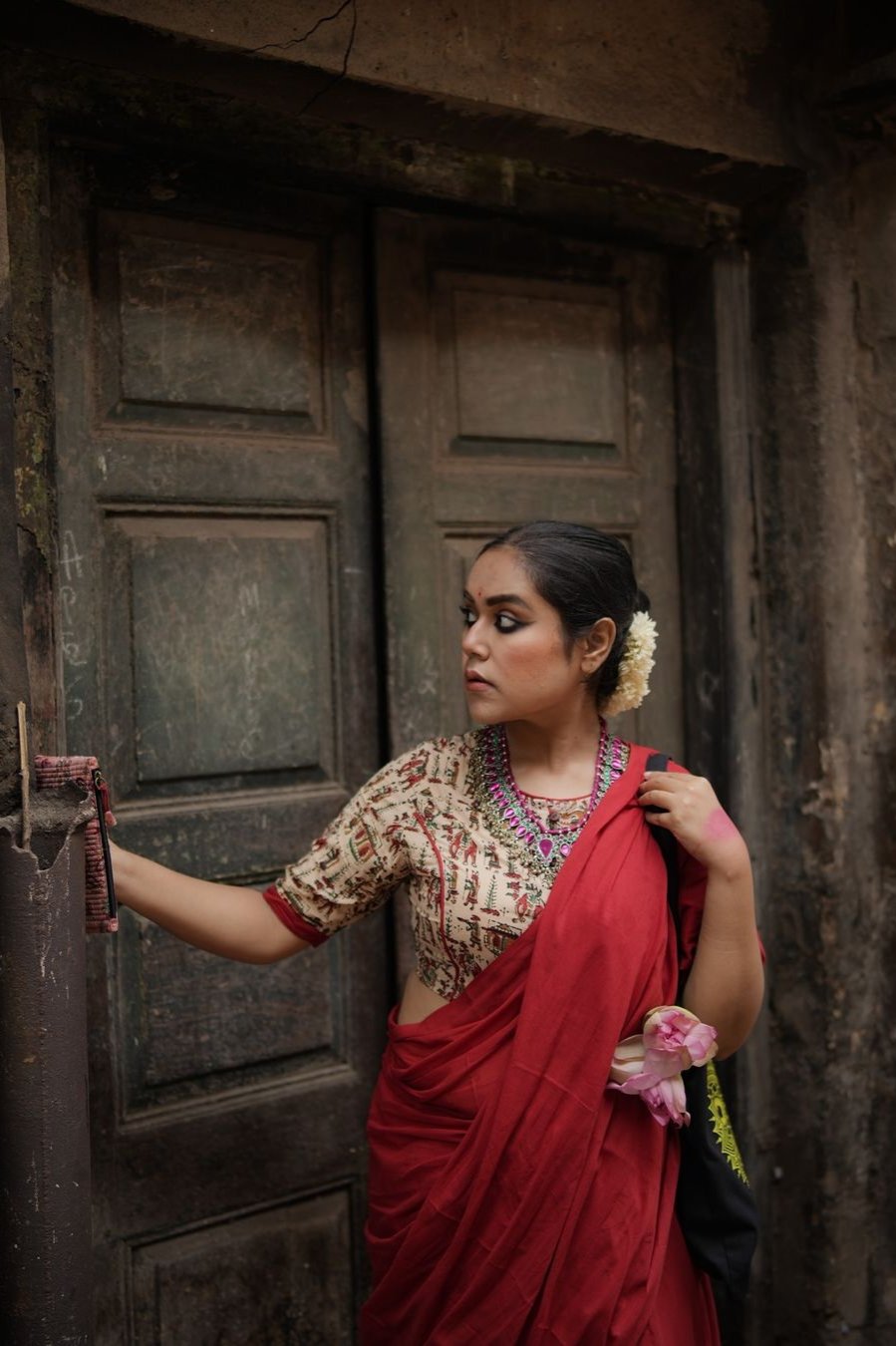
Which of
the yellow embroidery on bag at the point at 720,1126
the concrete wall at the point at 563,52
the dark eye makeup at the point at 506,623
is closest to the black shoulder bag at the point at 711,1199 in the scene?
the yellow embroidery on bag at the point at 720,1126

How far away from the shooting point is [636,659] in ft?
6.09

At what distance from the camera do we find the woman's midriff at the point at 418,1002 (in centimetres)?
185

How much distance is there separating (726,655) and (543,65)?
1.30 m

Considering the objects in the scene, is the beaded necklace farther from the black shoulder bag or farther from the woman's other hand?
the black shoulder bag

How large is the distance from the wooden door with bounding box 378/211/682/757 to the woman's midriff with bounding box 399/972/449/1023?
0.60 meters

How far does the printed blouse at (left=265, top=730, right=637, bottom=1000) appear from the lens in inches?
68.7

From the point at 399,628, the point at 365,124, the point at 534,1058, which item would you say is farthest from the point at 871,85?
the point at 534,1058

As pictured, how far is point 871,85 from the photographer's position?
8.00 ft

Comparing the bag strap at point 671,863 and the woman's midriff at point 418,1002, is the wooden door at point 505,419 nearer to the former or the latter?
the woman's midriff at point 418,1002

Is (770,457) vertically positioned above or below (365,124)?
below

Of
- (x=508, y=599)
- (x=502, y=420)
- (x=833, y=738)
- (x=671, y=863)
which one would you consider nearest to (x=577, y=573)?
(x=508, y=599)

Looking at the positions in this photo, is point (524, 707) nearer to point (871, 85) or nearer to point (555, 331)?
point (555, 331)

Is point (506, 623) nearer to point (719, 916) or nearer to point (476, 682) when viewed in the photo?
point (476, 682)

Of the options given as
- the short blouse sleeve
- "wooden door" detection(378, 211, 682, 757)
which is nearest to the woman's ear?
the short blouse sleeve
